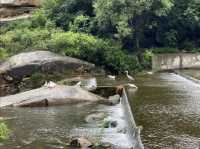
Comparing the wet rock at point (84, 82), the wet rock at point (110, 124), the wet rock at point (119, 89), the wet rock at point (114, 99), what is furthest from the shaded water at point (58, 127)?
the wet rock at point (84, 82)

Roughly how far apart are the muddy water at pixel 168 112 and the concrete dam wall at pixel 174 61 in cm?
918

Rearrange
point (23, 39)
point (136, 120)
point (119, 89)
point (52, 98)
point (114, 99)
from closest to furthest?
point (136, 120)
point (52, 98)
point (114, 99)
point (119, 89)
point (23, 39)

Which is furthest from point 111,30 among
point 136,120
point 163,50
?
point 136,120

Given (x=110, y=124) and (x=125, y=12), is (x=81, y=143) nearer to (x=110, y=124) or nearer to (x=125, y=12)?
(x=110, y=124)

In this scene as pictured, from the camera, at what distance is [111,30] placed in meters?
46.3

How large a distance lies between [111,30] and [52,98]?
19.6 meters

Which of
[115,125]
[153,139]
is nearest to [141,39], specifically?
[115,125]

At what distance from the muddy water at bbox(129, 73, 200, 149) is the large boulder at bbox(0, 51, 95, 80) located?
17.5 ft

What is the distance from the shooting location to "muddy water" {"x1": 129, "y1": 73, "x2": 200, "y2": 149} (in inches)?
672

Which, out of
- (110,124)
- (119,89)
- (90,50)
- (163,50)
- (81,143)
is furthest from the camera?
(163,50)

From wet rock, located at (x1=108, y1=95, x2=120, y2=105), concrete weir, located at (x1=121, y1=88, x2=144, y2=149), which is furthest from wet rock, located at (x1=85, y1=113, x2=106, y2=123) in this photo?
wet rock, located at (x1=108, y1=95, x2=120, y2=105)

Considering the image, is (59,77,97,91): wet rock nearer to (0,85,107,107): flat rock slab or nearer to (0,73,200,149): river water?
(0,85,107,107): flat rock slab

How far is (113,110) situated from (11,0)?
34503 mm

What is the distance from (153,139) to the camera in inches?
680
